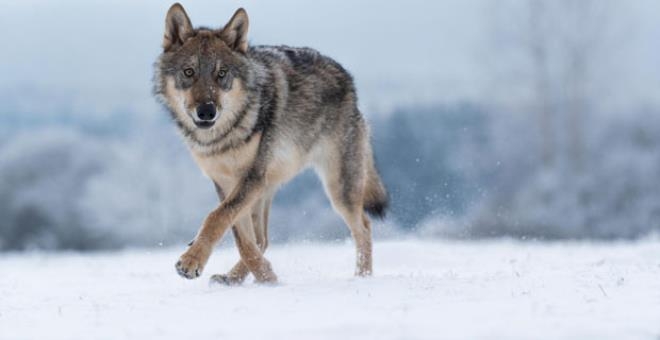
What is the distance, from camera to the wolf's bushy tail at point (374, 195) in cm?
773

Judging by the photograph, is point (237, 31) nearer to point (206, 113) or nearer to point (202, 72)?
point (202, 72)

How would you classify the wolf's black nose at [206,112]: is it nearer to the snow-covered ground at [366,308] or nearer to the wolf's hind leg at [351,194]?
the snow-covered ground at [366,308]

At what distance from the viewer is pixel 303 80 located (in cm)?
707

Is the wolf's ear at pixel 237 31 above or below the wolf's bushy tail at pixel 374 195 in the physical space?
above

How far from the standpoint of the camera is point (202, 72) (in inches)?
236

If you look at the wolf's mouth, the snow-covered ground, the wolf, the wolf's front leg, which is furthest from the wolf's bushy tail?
the wolf's mouth

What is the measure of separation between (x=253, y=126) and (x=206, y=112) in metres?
0.53

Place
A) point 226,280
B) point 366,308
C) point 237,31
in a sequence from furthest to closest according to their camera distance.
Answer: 1. point 226,280
2. point 237,31
3. point 366,308

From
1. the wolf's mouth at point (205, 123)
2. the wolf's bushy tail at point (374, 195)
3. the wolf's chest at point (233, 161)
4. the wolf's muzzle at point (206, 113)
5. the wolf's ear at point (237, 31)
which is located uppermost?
the wolf's ear at point (237, 31)

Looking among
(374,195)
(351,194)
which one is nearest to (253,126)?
(351,194)

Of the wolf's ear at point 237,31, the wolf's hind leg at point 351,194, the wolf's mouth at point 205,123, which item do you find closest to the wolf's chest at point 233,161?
the wolf's mouth at point 205,123

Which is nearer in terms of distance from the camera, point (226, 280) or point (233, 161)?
point (233, 161)

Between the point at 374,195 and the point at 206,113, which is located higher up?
the point at 206,113

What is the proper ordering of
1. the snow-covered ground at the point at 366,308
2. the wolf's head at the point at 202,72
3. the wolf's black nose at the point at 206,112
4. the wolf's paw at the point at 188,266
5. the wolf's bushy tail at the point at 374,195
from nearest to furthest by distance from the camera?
the snow-covered ground at the point at 366,308 < the wolf's paw at the point at 188,266 < the wolf's black nose at the point at 206,112 < the wolf's head at the point at 202,72 < the wolf's bushy tail at the point at 374,195
